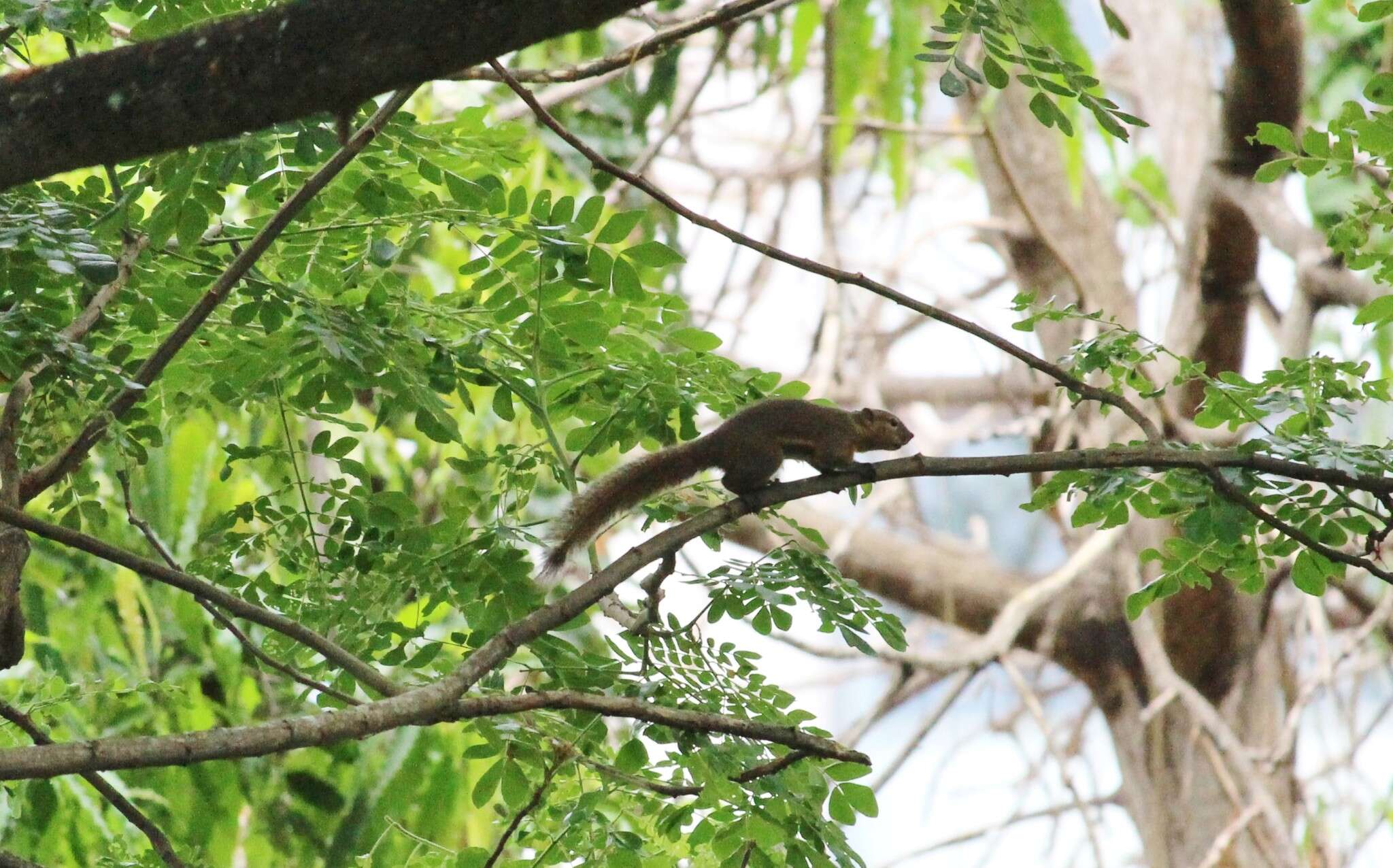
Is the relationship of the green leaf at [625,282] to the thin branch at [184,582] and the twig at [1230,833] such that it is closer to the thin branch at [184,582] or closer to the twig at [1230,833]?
the thin branch at [184,582]

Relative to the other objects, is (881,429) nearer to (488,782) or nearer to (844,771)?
(844,771)

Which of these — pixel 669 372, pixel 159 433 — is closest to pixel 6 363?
pixel 159 433

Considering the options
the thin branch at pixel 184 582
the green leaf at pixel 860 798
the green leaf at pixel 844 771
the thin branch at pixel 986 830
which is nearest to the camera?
the thin branch at pixel 184 582

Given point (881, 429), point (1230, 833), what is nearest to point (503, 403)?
point (881, 429)

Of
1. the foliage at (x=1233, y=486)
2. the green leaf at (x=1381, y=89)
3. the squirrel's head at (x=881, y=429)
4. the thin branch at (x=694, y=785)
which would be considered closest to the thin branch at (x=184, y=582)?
the thin branch at (x=694, y=785)

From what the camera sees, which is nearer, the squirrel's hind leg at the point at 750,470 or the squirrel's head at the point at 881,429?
the squirrel's hind leg at the point at 750,470

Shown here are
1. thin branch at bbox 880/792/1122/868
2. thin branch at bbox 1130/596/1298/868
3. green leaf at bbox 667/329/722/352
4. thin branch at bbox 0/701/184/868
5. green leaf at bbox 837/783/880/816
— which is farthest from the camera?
thin branch at bbox 880/792/1122/868

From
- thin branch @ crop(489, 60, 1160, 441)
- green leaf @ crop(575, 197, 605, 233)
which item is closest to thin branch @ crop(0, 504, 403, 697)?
thin branch @ crop(489, 60, 1160, 441)

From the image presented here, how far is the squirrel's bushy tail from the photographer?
115 inches

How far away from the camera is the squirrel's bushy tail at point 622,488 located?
2.92 meters

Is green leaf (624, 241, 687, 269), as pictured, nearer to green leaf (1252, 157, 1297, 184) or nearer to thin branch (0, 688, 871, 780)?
thin branch (0, 688, 871, 780)

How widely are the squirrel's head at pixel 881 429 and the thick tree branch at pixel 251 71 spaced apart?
267cm

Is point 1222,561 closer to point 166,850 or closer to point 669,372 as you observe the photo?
point 669,372

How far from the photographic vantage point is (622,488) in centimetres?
305
